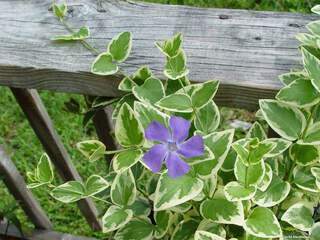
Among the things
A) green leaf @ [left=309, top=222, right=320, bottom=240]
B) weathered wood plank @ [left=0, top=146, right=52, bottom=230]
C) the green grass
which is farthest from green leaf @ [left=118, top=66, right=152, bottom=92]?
the green grass

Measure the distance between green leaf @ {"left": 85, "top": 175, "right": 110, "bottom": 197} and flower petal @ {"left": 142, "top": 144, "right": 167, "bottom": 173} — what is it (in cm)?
17

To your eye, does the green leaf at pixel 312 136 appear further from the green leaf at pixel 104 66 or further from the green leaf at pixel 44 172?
the green leaf at pixel 44 172

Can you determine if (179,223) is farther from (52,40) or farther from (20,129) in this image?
(20,129)

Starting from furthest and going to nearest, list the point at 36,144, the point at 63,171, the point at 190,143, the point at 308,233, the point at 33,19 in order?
the point at 36,144 < the point at 63,171 < the point at 33,19 < the point at 308,233 < the point at 190,143

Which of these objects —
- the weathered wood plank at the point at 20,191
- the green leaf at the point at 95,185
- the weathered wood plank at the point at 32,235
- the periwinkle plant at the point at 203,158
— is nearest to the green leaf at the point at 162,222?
the periwinkle plant at the point at 203,158

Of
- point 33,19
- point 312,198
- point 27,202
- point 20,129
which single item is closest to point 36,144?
point 20,129

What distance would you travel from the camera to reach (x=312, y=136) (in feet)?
2.87

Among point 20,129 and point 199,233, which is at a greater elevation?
point 199,233

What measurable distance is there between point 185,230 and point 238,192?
0.17 meters

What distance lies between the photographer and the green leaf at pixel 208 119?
93 centimetres

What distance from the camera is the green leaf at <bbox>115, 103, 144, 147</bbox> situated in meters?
0.85

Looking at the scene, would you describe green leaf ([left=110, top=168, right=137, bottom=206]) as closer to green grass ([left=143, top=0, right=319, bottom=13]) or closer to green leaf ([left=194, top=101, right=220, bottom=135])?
green leaf ([left=194, top=101, right=220, bottom=135])

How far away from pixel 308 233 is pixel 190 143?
30 centimetres

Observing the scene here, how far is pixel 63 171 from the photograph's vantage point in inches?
64.3
